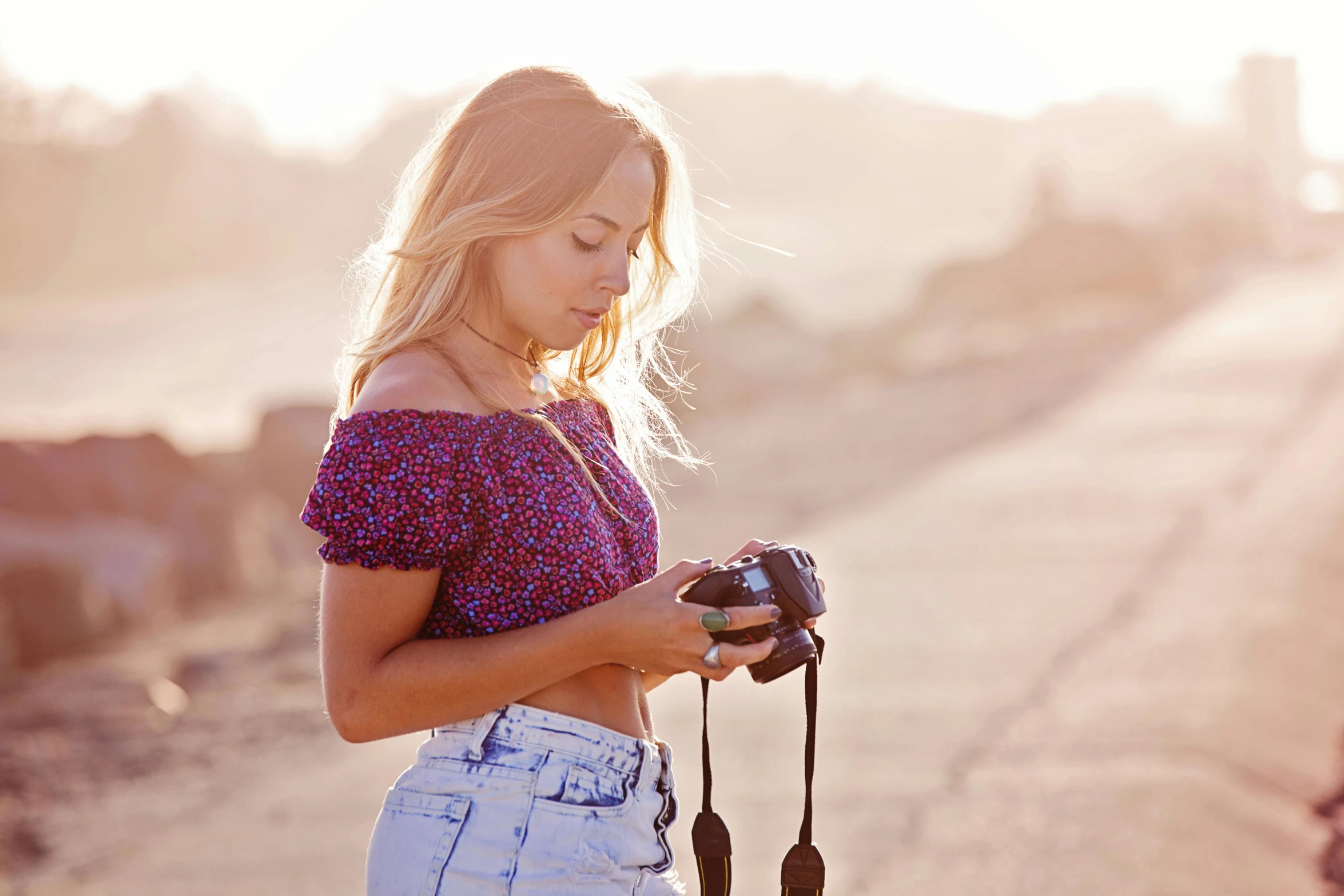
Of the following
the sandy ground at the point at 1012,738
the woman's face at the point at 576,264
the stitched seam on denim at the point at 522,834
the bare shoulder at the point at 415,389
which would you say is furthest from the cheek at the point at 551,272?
the sandy ground at the point at 1012,738

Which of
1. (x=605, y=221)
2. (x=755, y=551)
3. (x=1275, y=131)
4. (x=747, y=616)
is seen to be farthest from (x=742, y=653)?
(x=1275, y=131)

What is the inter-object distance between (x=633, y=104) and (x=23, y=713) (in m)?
6.14

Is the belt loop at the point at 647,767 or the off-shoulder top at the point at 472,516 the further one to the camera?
the belt loop at the point at 647,767

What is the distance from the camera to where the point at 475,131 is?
1.79 meters

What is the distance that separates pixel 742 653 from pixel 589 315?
52 centimetres

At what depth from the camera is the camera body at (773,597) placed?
5.52 ft

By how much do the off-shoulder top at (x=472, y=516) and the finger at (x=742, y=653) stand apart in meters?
0.18

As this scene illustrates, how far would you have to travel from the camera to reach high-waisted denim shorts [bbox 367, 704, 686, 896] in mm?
1570

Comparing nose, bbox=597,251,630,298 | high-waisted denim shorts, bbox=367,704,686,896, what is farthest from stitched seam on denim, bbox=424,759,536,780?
nose, bbox=597,251,630,298

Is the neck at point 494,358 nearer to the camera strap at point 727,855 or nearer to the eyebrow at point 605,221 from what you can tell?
the eyebrow at point 605,221

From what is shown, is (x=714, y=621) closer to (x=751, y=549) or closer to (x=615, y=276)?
(x=751, y=549)

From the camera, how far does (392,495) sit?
1.56m

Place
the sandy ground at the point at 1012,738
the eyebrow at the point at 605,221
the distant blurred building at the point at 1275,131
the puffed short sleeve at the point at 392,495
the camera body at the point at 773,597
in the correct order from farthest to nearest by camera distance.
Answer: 1. the distant blurred building at the point at 1275,131
2. the sandy ground at the point at 1012,738
3. the eyebrow at the point at 605,221
4. the camera body at the point at 773,597
5. the puffed short sleeve at the point at 392,495

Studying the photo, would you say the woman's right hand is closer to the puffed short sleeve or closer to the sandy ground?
the puffed short sleeve
